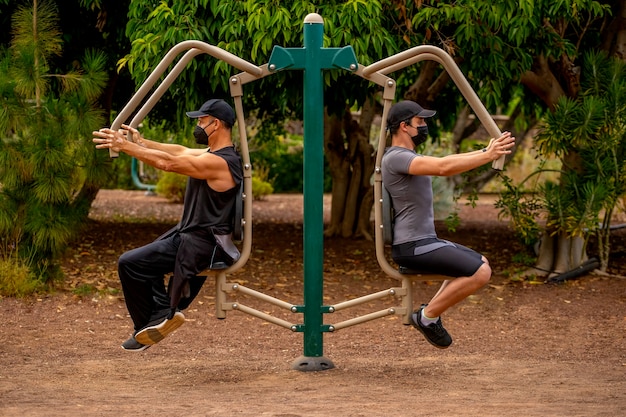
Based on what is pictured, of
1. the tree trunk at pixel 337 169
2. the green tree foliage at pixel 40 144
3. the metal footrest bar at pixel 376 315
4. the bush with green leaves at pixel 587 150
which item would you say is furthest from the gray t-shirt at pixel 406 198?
the tree trunk at pixel 337 169

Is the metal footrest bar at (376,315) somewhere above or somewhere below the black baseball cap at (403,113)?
below

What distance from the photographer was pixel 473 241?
43.8 feet

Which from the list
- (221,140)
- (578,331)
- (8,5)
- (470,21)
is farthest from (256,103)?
(221,140)

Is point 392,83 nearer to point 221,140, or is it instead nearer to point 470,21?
point 221,140

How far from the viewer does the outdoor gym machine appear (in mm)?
6352

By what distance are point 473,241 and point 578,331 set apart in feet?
14.7

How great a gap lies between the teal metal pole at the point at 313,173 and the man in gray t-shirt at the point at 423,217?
434mm

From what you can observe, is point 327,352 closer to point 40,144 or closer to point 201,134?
point 201,134

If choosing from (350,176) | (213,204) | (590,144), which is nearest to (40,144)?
(213,204)

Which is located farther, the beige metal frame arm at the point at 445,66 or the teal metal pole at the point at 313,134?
the teal metal pole at the point at 313,134

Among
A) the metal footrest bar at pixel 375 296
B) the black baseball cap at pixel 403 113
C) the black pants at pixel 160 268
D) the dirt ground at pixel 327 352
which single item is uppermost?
the black baseball cap at pixel 403 113

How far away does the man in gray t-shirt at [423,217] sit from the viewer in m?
6.06

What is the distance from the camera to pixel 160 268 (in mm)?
6363

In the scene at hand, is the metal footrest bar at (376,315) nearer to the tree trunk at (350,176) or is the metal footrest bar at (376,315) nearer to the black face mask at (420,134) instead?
the black face mask at (420,134)
